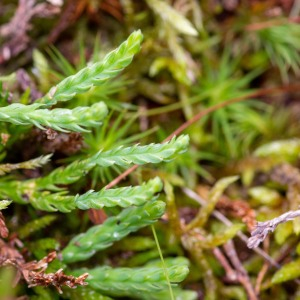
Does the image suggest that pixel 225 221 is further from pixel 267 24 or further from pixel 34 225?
pixel 267 24

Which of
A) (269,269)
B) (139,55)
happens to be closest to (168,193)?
(269,269)

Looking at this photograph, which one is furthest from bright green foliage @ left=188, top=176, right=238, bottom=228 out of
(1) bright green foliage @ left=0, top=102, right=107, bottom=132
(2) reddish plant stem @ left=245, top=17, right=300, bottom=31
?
(2) reddish plant stem @ left=245, top=17, right=300, bottom=31

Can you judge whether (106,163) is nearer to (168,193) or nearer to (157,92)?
(168,193)

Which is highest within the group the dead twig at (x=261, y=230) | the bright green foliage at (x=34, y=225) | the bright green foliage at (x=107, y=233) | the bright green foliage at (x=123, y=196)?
the bright green foliage at (x=123, y=196)

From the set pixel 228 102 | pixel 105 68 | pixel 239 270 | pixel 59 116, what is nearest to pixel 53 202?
pixel 59 116

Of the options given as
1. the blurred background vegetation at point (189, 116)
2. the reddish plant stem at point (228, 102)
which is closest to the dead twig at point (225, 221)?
the blurred background vegetation at point (189, 116)

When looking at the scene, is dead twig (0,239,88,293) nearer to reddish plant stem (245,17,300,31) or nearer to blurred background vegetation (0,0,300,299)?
blurred background vegetation (0,0,300,299)

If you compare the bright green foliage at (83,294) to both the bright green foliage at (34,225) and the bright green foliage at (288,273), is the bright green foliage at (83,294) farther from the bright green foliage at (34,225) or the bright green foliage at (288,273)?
Result: the bright green foliage at (288,273)
